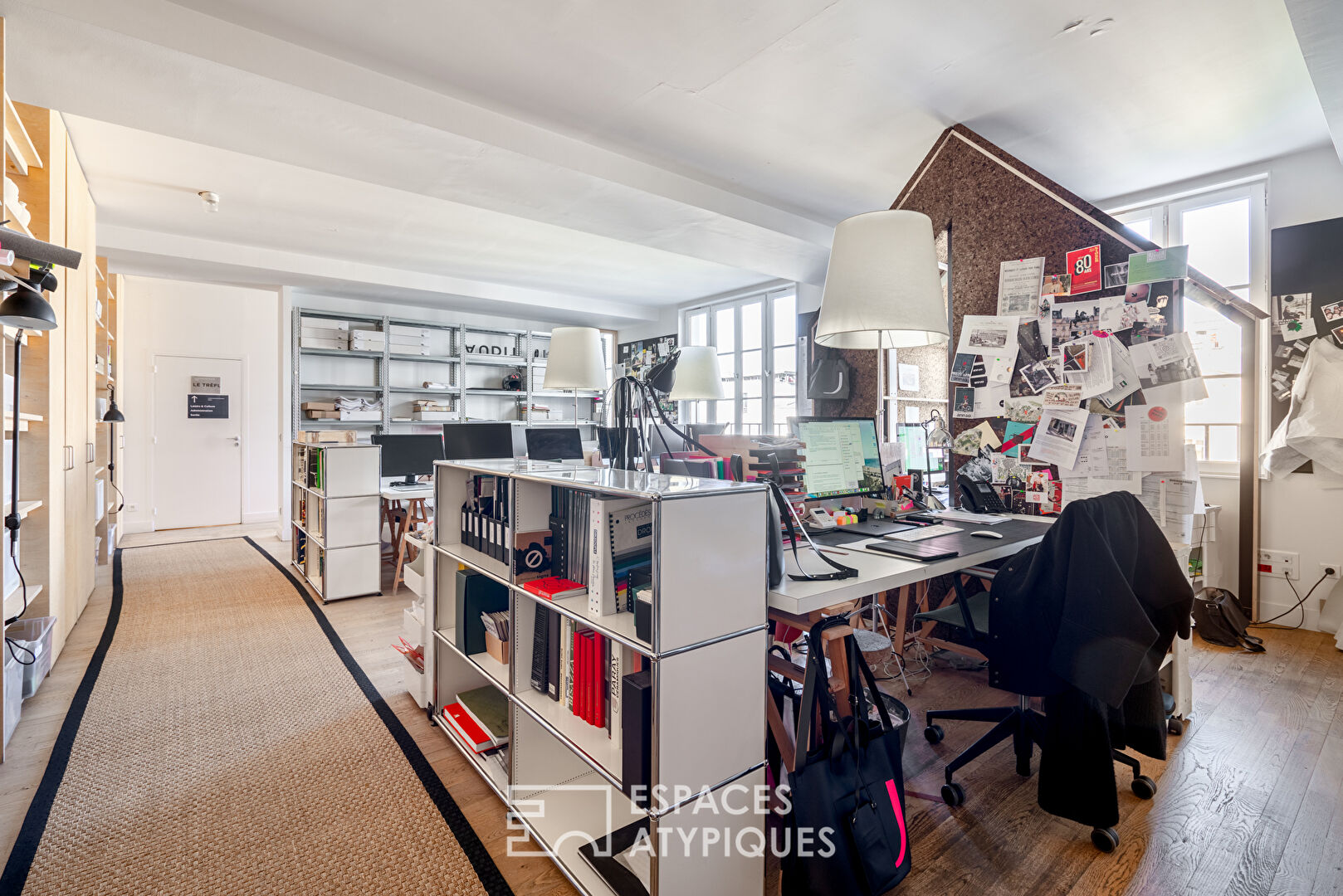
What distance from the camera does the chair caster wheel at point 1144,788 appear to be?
1.87 metres

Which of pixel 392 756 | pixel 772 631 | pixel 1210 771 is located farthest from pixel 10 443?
pixel 1210 771

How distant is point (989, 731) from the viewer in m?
2.04

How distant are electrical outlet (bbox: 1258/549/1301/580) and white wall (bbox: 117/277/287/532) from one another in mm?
7762

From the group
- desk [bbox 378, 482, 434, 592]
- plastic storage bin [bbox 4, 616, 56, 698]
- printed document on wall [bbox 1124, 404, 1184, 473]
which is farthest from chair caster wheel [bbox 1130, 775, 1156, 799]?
plastic storage bin [bbox 4, 616, 56, 698]

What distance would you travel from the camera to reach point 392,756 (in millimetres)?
2109

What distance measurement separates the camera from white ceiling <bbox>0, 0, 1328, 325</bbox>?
2.17 metres

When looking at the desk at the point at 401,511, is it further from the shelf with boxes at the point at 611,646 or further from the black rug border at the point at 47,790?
the shelf with boxes at the point at 611,646

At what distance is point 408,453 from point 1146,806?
15.0 feet

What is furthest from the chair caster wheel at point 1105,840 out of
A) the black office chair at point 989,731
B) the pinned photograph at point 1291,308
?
the pinned photograph at point 1291,308

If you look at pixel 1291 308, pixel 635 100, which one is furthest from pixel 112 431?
pixel 1291 308

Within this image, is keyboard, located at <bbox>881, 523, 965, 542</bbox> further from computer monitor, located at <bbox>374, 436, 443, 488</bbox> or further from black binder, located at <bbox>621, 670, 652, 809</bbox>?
computer monitor, located at <bbox>374, 436, 443, 488</bbox>

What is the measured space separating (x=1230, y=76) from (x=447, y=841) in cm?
396

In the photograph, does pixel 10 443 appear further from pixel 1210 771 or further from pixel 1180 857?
pixel 1210 771

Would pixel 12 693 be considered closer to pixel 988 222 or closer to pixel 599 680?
pixel 599 680
